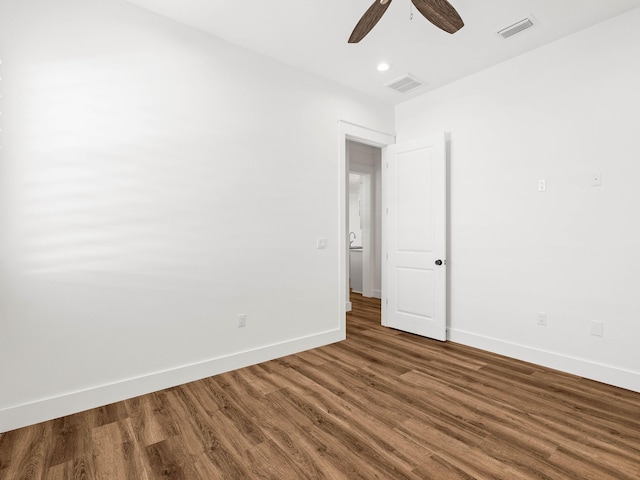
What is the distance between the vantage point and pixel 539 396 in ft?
8.29

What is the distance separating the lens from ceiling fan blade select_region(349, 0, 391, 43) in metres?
2.02

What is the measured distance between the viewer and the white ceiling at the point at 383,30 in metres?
2.56

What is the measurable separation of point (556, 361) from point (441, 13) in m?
3.10

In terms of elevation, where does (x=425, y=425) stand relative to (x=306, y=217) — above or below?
below

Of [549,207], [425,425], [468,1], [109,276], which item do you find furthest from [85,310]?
[549,207]

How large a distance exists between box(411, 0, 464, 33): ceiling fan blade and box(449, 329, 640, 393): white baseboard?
2.95m

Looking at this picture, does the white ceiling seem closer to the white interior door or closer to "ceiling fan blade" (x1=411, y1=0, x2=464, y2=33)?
"ceiling fan blade" (x1=411, y1=0, x2=464, y2=33)

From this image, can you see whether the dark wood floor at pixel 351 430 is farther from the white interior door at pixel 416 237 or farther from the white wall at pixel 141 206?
the white interior door at pixel 416 237

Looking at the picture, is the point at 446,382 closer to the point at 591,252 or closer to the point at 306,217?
the point at 591,252

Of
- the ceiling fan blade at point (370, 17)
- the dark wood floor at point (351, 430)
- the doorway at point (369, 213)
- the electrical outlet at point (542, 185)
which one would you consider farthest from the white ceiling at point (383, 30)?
the dark wood floor at point (351, 430)

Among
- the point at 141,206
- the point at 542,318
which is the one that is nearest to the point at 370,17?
the point at 141,206

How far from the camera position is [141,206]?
102 inches

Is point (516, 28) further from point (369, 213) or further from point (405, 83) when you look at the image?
point (369, 213)

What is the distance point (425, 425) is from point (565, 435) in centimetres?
84
